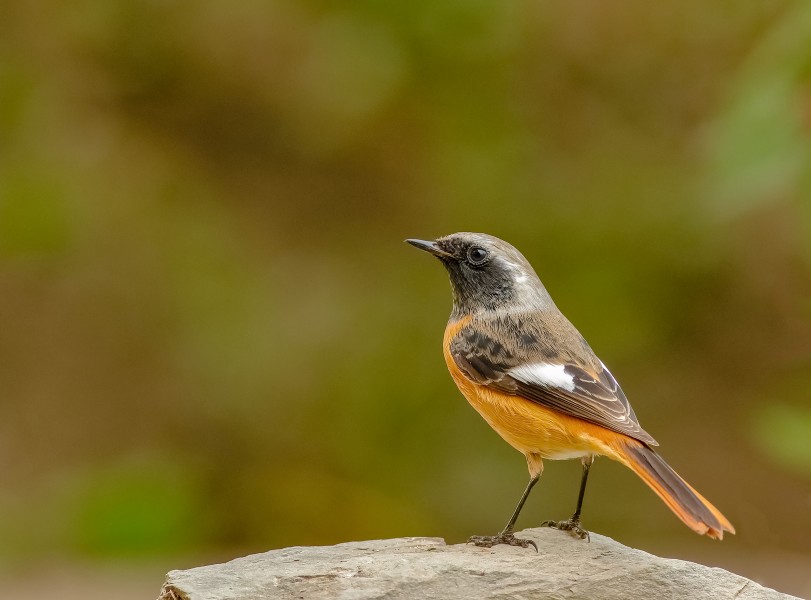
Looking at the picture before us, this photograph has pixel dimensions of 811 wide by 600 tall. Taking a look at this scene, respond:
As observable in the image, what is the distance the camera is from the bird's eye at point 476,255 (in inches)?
201

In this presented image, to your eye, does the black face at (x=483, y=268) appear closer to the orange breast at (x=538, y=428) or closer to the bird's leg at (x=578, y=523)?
the orange breast at (x=538, y=428)

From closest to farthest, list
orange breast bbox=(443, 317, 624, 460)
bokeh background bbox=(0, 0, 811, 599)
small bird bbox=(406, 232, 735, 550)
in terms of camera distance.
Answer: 1. small bird bbox=(406, 232, 735, 550)
2. orange breast bbox=(443, 317, 624, 460)
3. bokeh background bbox=(0, 0, 811, 599)

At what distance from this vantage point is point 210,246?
8.23 m

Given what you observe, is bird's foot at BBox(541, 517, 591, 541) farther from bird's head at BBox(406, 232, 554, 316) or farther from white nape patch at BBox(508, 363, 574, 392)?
bird's head at BBox(406, 232, 554, 316)

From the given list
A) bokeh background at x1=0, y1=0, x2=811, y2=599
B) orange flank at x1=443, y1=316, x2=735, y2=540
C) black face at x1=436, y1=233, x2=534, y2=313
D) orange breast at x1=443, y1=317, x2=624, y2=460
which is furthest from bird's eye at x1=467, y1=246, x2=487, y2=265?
bokeh background at x1=0, y1=0, x2=811, y2=599

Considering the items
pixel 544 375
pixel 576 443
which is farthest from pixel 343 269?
pixel 576 443

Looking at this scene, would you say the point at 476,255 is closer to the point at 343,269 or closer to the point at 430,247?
the point at 430,247

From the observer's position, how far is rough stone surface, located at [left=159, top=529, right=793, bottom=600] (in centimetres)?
392

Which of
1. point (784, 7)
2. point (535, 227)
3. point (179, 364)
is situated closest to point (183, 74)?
point (179, 364)

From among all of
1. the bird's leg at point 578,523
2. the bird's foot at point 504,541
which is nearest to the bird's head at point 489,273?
the bird's leg at point 578,523

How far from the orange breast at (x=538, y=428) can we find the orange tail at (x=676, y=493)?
0.10 metres

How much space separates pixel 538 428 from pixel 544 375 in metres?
0.24

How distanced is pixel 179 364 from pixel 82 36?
8.49ft

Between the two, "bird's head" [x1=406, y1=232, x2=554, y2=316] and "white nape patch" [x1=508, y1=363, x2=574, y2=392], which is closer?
"white nape patch" [x1=508, y1=363, x2=574, y2=392]
